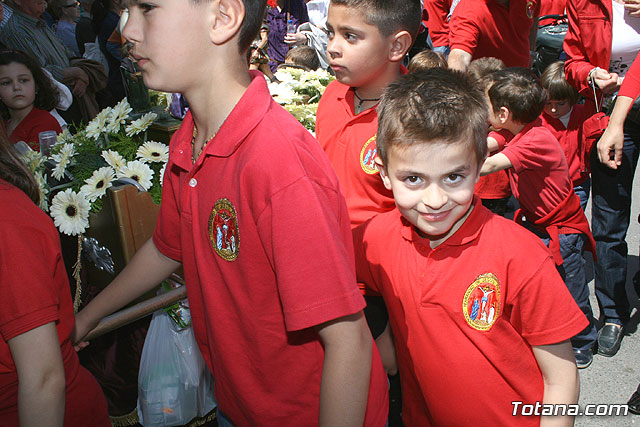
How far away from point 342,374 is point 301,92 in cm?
362

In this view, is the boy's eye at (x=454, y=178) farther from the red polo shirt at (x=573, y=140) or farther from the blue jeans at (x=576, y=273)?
the red polo shirt at (x=573, y=140)

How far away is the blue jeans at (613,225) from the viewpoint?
3.20m

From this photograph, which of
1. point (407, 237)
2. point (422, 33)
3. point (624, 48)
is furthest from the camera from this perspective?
point (422, 33)

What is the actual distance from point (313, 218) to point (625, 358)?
9.61 ft

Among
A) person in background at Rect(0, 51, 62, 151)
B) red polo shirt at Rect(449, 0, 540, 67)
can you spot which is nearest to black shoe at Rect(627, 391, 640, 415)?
red polo shirt at Rect(449, 0, 540, 67)

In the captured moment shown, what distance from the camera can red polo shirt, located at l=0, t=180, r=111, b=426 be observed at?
1.34m

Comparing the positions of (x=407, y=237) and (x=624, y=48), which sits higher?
(x=624, y=48)

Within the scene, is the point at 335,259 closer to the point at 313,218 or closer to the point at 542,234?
the point at 313,218

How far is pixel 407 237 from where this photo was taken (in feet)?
5.49

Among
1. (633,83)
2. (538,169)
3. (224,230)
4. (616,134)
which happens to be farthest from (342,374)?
(633,83)

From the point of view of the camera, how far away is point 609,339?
11.0 ft

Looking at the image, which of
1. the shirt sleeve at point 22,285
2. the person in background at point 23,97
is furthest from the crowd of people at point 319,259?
the person in background at point 23,97

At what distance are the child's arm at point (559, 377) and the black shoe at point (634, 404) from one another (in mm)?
1581

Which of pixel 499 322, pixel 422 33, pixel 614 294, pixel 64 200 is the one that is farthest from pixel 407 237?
pixel 422 33
